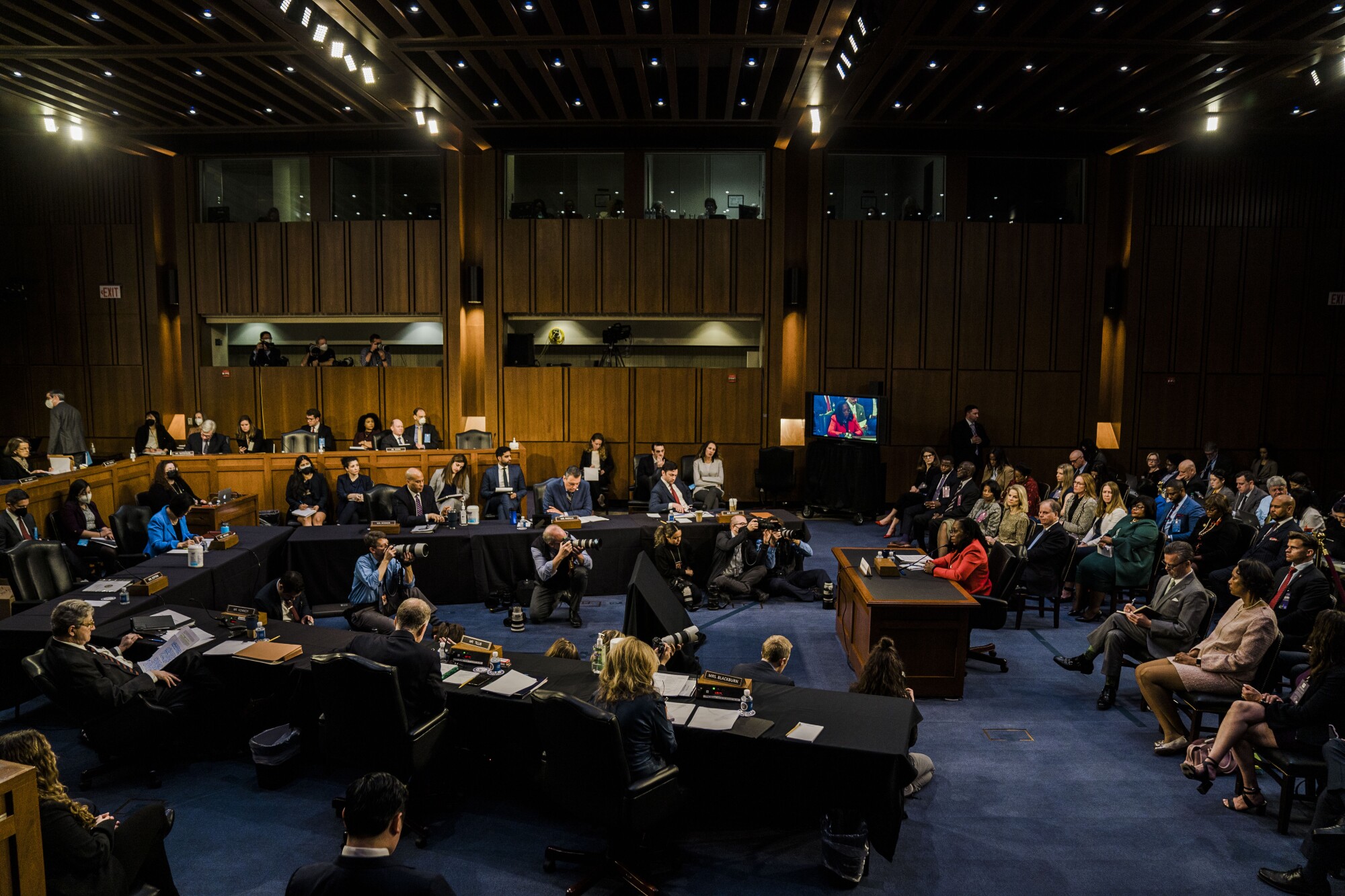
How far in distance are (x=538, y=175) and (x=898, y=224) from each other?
18.4ft

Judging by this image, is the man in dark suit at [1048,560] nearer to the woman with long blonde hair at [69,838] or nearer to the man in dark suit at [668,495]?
the man in dark suit at [668,495]

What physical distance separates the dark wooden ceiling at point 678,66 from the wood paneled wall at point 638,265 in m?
1.44

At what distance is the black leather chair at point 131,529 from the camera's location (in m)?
7.95

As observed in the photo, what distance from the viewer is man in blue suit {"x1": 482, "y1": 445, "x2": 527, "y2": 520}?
967cm

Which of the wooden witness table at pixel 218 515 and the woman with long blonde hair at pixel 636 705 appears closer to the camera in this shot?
the woman with long blonde hair at pixel 636 705

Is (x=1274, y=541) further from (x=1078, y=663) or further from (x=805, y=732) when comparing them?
(x=805, y=732)

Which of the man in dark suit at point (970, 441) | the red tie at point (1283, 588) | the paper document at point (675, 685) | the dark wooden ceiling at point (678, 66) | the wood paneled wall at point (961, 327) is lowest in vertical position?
the paper document at point (675, 685)

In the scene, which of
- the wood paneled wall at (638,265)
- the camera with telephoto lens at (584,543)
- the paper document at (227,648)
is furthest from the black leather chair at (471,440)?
the paper document at (227,648)

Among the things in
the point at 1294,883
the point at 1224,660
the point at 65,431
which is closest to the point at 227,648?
the point at 1294,883

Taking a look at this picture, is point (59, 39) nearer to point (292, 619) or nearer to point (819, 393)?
point (292, 619)

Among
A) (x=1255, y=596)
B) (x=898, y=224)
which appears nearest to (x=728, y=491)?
(x=898, y=224)

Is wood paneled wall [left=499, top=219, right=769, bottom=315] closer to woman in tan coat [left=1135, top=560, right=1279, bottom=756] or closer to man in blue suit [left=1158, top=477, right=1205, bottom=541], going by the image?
man in blue suit [left=1158, top=477, right=1205, bottom=541]

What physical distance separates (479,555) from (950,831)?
5.16m

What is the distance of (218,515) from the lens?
28.7ft
